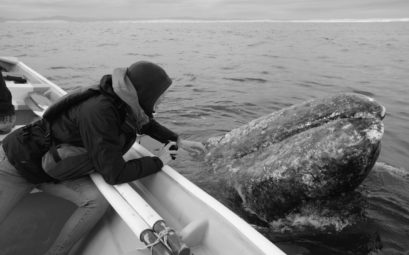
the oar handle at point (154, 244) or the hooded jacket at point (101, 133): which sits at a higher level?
the hooded jacket at point (101, 133)

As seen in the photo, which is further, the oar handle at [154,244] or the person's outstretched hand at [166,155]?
the person's outstretched hand at [166,155]

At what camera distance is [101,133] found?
3348mm

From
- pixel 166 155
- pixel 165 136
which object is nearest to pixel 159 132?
pixel 165 136

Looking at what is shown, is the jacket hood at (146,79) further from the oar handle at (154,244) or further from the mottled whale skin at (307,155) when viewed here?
the mottled whale skin at (307,155)

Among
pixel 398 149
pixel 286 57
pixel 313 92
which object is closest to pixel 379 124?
pixel 398 149

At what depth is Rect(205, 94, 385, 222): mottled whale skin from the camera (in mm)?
4555

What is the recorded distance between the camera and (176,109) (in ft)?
38.7

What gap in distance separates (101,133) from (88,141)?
0.50ft

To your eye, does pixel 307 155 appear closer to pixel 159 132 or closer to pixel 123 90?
pixel 159 132

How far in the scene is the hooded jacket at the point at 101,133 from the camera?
337cm

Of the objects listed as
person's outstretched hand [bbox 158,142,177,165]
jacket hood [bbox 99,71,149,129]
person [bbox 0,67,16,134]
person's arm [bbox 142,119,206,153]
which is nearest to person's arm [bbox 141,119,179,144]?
person's arm [bbox 142,119,206,153]

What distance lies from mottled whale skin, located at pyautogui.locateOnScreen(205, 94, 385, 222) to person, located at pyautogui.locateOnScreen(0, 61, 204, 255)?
65.8 inches

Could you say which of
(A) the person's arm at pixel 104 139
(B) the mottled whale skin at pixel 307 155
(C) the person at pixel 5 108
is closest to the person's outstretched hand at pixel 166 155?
(A) the person's arm at pixel 104 139

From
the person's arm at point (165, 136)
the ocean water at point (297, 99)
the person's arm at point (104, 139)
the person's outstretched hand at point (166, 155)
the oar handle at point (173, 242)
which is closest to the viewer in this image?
the oar handle at point (173, 242)
